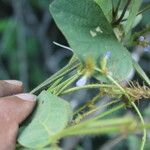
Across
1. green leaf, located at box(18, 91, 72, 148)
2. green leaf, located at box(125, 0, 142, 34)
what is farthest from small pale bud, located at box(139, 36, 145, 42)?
green leaf, located at box(18, 91, 72, 148)

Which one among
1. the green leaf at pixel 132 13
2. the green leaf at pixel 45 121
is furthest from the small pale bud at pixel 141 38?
the green leaf at pixel 45 121

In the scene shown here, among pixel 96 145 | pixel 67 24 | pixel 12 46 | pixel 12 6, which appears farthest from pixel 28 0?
pixel 67 24

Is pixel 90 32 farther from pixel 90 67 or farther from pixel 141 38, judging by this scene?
pixel 90 67

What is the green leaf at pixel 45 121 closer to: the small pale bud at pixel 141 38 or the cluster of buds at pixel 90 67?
the cluster of buds at pixel 90 67

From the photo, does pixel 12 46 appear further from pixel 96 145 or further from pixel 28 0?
pixel 96 145

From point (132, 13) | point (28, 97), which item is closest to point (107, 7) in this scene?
point (132, 13)
